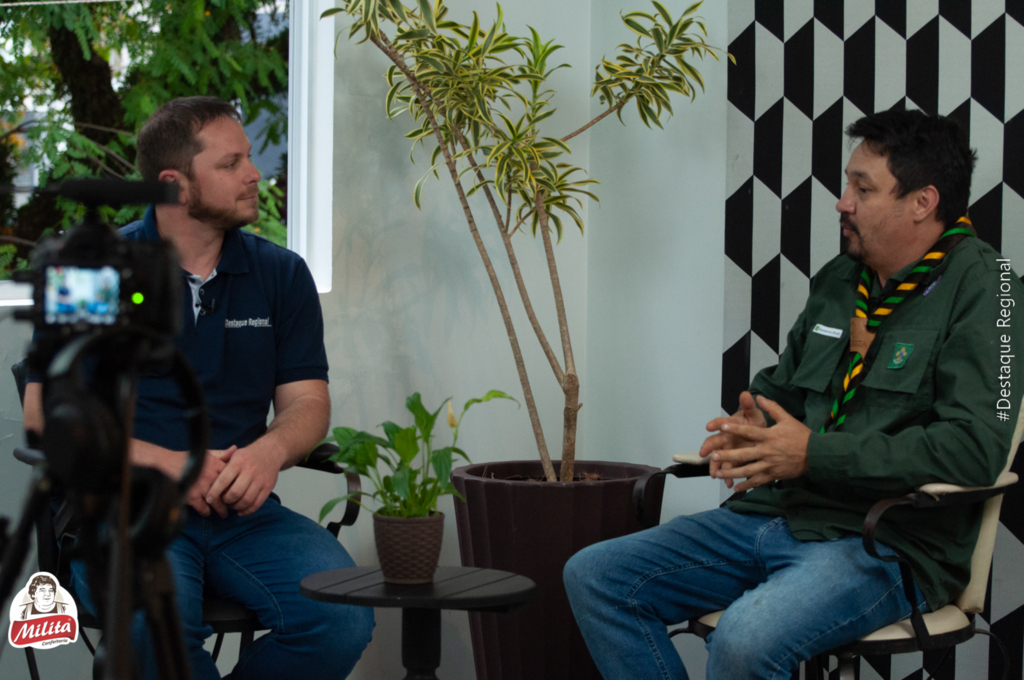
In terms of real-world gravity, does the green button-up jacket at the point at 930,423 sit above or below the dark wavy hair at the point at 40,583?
above

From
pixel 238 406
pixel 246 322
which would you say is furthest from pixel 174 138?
pixel 238 406

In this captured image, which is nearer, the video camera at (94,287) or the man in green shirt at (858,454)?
the video camera at (94,287)

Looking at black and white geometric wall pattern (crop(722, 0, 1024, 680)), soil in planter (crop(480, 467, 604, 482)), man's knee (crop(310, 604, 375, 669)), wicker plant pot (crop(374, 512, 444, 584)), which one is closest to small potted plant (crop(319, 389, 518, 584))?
wicker plant pot (crop(374, 512, 444, 584))

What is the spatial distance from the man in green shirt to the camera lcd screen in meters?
1.27

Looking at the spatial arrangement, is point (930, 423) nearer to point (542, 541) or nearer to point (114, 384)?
point (542, 541)

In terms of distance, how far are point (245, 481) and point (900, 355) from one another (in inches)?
52.7

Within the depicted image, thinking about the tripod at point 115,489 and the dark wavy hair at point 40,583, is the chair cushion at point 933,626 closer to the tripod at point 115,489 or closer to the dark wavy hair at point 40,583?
the tripod at point 115,489

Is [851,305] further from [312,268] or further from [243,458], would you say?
[312,268]

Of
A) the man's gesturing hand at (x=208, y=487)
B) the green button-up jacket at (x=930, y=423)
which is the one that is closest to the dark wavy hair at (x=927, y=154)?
the green button-up jacket at (x=930, y=423)

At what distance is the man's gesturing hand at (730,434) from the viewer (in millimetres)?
1899

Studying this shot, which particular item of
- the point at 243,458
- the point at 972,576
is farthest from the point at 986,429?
the point at 243,458

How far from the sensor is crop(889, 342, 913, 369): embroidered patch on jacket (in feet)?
6.04

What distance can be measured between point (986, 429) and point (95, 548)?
151cm

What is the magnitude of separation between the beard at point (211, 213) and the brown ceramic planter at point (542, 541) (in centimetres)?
85
